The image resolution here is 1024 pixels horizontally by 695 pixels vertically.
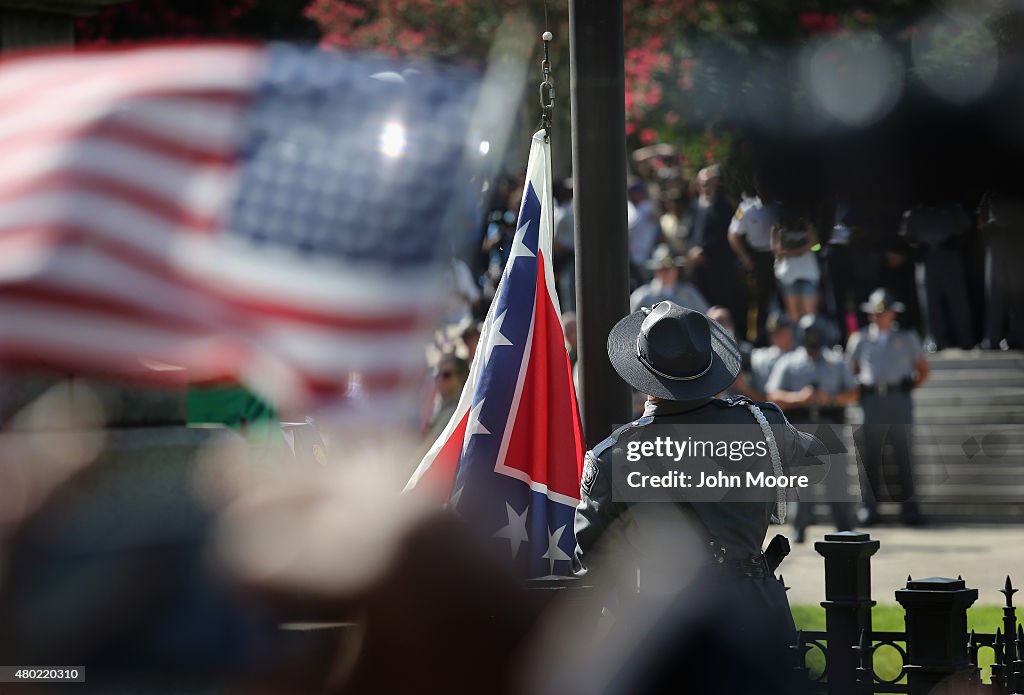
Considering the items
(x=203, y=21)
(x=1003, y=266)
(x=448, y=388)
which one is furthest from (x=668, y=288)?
(x=203, y=21)

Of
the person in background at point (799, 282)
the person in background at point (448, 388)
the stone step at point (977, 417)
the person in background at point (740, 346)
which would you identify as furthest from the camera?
the stone step at point (977, 417)

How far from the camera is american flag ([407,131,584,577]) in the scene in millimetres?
4977

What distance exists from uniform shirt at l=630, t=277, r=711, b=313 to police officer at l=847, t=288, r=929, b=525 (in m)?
1.40

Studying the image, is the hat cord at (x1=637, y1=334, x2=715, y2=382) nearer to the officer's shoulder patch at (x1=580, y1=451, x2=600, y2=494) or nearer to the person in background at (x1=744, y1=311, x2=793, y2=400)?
the officer's shoulder patch at (x1=580, y1=451, x2=600, y2=494)

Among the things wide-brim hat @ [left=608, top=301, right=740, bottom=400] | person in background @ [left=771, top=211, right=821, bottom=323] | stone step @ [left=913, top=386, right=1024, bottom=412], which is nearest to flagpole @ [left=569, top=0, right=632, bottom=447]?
wide-brim hat @ [left=608, top=301, right=740, bottom=400]

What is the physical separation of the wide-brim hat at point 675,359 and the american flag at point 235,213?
1.69 metres

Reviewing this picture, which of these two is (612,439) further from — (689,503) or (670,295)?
(670,295)

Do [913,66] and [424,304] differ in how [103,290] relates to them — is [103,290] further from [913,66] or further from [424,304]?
[913,66]

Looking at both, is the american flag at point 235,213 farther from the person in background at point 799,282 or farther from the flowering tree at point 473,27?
the flowering tree at point 473,27

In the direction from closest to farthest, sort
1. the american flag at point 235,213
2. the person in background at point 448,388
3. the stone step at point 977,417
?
the american flag at point 235,213, the person in background at point 448,388, the stone step at point 977,417

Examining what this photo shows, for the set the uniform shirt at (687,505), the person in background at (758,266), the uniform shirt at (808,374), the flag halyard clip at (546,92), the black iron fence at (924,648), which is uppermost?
the person in background at (758,266)

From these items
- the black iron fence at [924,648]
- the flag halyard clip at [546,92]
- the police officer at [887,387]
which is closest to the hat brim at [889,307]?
the police officer at [887,387]

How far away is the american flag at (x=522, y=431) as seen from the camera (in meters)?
4.98

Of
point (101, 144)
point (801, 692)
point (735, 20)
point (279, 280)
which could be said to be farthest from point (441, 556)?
point (735, 20)
